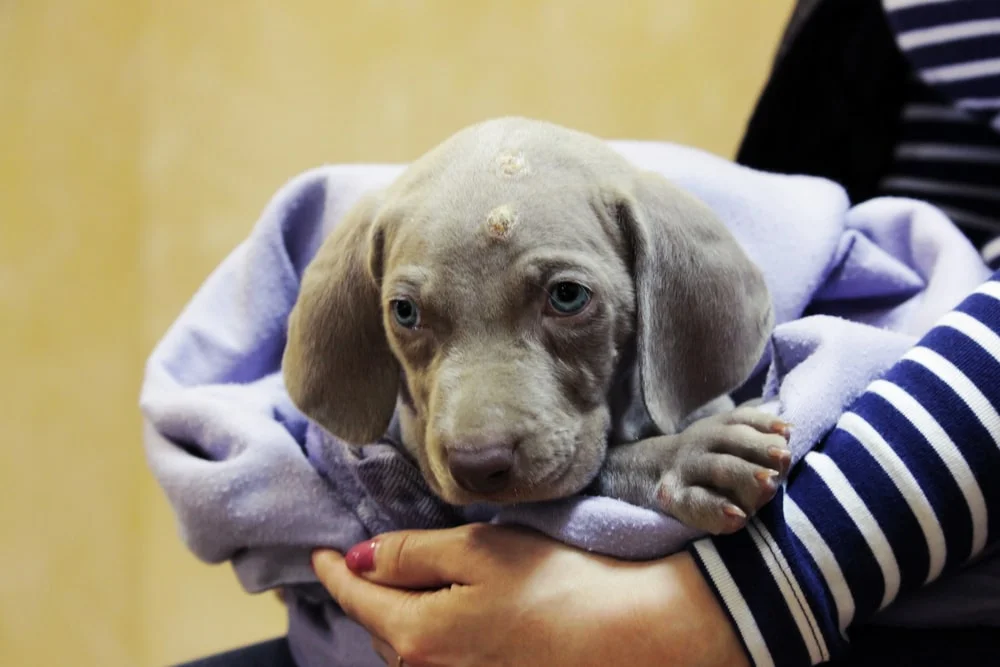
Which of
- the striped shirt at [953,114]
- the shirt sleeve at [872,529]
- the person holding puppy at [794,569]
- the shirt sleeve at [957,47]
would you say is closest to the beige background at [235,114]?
the striped shirt at [953,114]

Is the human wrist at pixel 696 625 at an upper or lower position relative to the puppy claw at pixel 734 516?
lower

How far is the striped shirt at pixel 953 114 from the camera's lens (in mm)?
1300

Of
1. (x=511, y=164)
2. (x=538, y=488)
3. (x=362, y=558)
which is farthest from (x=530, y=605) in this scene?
(x=511, y=164)

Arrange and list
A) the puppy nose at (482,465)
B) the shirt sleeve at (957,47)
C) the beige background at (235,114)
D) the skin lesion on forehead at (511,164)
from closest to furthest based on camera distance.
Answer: the puppy nose at (482,465), the skin lesion on forehead at (511,164), the shirt sleeve at (957,47), the beige background at (235,114)

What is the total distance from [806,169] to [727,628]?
3.27ft

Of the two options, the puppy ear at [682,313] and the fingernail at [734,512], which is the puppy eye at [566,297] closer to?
the puppy ear at [682,313]

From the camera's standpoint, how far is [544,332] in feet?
3.12

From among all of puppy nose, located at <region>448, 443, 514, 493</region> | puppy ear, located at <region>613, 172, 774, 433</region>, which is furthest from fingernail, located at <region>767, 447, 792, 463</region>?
puppy nose, located at <region>448, 443, 514, 493</region>

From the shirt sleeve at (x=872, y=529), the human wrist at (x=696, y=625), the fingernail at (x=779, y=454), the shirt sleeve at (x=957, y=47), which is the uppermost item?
the shirt sleeve at (x=957, y=47)

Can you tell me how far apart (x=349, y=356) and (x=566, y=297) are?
312 millimetres

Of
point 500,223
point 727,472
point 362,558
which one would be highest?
point 500,223

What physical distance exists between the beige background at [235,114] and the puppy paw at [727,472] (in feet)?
4.57

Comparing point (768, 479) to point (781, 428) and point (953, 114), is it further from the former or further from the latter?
point (953, 114)

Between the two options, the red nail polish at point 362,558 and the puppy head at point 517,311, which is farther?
the red nail polish at point 362,558
